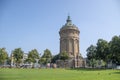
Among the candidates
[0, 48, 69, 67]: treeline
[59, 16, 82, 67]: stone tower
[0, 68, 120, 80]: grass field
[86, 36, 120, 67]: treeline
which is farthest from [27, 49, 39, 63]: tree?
[0, 68, 120, 80]: grass field

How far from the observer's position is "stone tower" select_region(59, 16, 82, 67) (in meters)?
117

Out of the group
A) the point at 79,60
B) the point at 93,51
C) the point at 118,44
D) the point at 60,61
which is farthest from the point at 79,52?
the point at 118,44

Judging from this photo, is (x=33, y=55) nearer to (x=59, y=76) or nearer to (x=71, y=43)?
(x=71, y=43)

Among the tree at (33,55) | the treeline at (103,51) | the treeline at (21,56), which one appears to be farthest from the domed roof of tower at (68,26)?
the tree at (33,55)

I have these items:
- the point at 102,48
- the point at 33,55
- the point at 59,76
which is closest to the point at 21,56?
the point at 33,55

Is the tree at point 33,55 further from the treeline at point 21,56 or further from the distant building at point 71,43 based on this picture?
the distant building at point 71,43

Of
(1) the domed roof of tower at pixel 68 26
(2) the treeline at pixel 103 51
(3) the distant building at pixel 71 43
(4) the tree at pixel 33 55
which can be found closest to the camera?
(2) the treeline at pixel 103 51

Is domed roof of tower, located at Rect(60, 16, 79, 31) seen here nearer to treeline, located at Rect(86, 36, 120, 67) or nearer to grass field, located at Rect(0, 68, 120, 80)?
treeline, located at Rect(86, 36, 120, 67)

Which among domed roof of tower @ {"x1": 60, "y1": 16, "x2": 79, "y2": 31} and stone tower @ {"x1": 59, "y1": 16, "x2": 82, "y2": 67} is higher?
domed roof of tower @ {"x1": 60, "y1": 16, "x2": 79, "y2": 31}

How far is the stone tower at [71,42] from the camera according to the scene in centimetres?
11656

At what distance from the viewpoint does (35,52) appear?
3396 inches

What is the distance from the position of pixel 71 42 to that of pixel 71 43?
64cm

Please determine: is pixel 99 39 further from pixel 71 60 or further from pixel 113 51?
pixel 71 60

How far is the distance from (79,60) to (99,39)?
3741 centimetres
